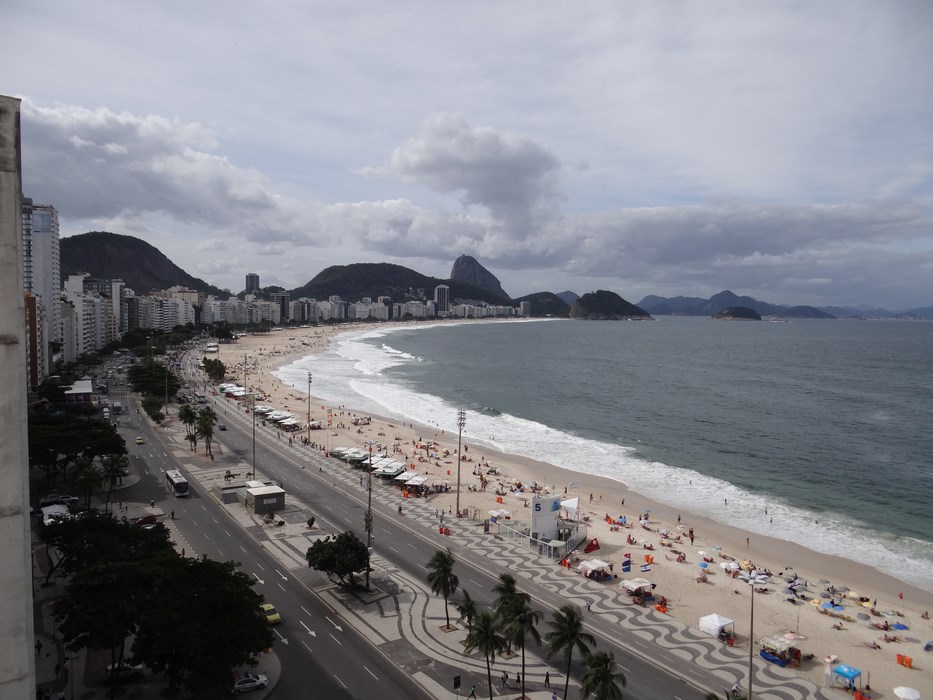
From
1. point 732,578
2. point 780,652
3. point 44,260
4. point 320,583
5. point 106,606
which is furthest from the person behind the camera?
point 44,260

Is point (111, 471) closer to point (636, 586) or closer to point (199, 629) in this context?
point (199, 629)

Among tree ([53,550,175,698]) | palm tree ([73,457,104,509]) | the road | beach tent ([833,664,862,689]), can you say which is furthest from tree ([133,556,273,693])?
beach tent ([833,664,862,689])

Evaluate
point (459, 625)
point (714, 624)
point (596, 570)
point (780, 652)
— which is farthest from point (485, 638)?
point (780, 652)

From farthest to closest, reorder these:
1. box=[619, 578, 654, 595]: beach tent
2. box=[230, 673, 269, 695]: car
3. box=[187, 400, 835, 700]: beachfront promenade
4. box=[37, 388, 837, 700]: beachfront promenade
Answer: box=[619, 578, 654, 595]: beach tent, box=[187, 400, 835, 700]: beachfront promenade, box=[37, 388, 837, 700]: beachfront promenade, box=[230, 673, 269, 695]: car

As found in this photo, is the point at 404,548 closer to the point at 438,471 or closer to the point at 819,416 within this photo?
the point at 438,471

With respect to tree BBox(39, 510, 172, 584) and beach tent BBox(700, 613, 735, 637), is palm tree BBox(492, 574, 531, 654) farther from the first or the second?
tree BBox(39, 510, 172, 584)
